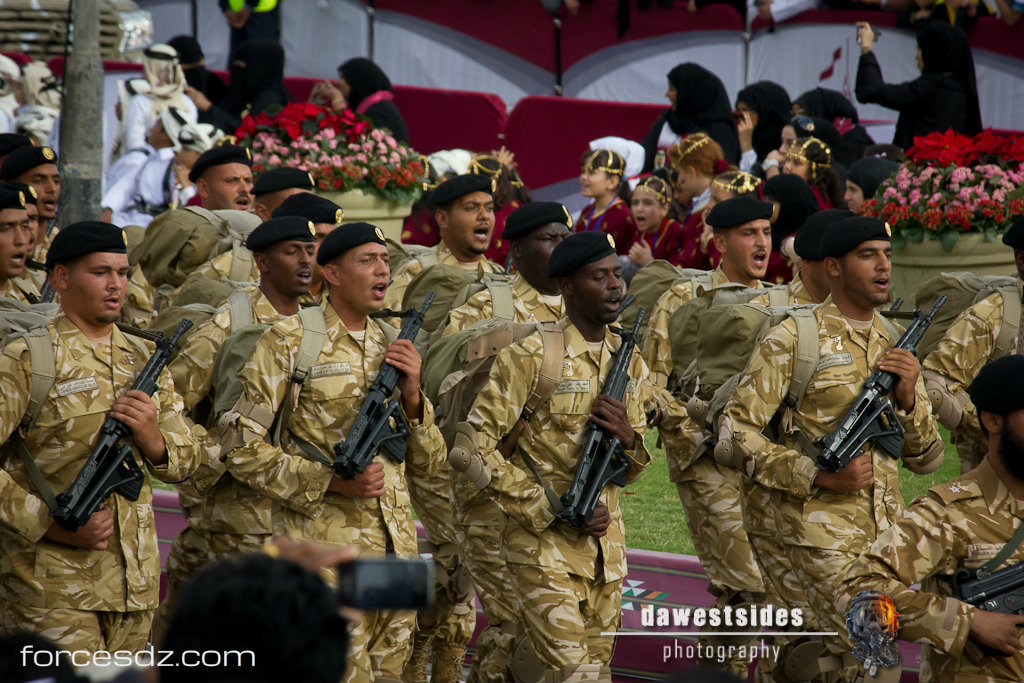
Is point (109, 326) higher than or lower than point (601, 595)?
higher

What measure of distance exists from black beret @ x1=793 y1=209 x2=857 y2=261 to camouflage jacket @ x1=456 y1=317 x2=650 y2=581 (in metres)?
1.80

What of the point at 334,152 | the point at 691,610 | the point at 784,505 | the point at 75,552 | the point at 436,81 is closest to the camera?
the point at 75,552

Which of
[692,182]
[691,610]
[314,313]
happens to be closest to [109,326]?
[314,313]

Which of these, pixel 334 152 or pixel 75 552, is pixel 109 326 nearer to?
pixel 75 552

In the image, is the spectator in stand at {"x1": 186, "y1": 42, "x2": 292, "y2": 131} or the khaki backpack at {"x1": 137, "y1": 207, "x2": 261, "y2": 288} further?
the spectator in stand at {"x1": 186, "y1": 42, "x2": 292, "y2": 131}

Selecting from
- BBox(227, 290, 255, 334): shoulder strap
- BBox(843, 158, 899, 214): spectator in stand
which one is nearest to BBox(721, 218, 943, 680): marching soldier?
BBox(227, 290, 255, 334): shoulder strap

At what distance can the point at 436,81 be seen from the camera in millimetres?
20719

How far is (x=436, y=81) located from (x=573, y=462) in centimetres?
1470

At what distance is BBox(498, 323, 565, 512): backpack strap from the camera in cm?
671

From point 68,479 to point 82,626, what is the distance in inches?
27.2

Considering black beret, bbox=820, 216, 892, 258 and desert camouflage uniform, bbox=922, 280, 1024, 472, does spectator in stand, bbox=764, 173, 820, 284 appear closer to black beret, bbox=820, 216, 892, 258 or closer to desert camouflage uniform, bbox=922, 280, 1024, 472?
desert camouflage uniform, bbox=922, 280, 1024, 472

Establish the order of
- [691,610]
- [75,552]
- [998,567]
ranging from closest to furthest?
[998,567], [75,552], [691,610]

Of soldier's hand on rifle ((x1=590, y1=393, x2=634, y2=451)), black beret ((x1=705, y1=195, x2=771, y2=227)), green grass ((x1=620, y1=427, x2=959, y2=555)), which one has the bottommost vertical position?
green grass ((x1=620, y1=427, x2=959, y2=555))

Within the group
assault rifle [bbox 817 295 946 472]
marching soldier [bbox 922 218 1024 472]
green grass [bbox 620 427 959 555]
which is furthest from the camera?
green grass [bbox 620 427 959 555]
